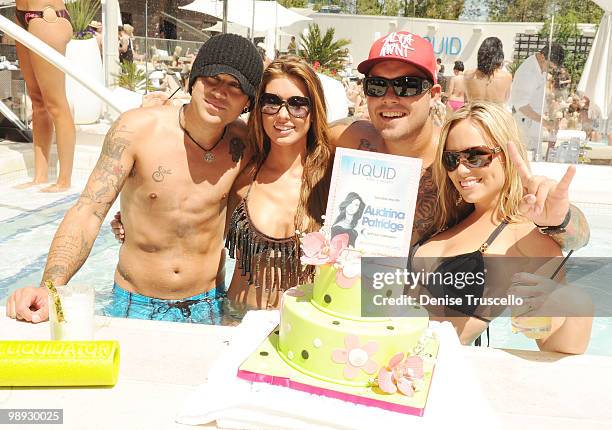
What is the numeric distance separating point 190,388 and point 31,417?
1.30 feet

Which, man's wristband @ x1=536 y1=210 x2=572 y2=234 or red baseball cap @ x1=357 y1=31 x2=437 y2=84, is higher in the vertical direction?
red baseball cap @ x1=357 y1=31 x2=437 y2=84

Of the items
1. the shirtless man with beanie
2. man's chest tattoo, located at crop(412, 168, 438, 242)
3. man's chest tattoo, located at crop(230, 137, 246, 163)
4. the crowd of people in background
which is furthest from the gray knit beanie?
the crowd of people in background

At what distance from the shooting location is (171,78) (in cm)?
1105

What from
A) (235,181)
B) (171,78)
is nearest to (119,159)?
(235,181)

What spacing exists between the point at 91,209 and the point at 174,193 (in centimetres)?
37

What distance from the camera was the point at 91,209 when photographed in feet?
8.38

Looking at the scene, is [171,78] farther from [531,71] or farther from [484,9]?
[484,9]

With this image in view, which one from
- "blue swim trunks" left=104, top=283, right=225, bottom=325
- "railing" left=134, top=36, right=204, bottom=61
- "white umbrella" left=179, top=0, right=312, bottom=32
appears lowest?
"blue swim trunks" left=104, top=283, right=225, bottom=325

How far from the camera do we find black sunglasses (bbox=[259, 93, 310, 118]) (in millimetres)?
2471

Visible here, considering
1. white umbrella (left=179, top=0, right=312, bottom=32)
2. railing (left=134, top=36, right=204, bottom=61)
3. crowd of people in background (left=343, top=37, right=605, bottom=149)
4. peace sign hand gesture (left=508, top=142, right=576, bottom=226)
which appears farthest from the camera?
white umbrella (left=179, top=0, right=312, bottom=32)

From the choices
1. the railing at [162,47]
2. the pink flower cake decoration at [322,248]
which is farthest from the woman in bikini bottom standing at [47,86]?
the railing at [162,47]

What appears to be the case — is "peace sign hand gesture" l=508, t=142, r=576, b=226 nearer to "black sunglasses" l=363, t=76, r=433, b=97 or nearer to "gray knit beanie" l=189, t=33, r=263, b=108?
"black sunglasses" l=363, t=76, r=433, b=97

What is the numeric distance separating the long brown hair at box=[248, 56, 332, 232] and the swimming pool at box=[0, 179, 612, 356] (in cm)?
199

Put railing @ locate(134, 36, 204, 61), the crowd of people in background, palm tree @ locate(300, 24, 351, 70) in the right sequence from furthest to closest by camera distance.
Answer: palm tree @ locate(300, 24, 351, 70) < railing @ locate(134, 36, 204, 61) < the crowd of people in background
